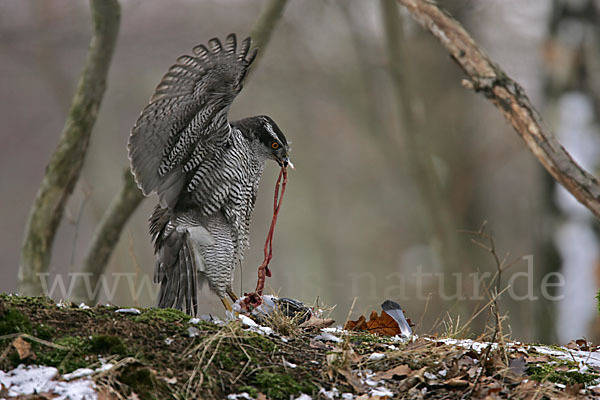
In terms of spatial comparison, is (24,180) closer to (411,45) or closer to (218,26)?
(218,26)

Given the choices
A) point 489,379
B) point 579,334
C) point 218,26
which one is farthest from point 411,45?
point 489,379

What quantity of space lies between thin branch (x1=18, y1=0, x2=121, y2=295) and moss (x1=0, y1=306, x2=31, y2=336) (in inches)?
124

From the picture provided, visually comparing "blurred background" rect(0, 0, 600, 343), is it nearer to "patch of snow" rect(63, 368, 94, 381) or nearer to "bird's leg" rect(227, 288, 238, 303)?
"bird's leg" rect(227, 288, 238, 303)

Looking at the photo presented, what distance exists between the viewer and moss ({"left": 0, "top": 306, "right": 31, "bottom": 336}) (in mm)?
2148

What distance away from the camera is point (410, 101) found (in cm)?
827

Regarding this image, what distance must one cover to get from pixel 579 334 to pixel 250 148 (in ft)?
15.1

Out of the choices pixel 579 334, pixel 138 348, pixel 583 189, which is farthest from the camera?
pixel 579 334

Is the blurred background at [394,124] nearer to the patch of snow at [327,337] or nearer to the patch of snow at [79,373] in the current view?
the patch of snow at [327,337]

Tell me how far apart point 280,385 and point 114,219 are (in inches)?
144

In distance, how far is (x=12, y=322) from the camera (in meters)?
2.17

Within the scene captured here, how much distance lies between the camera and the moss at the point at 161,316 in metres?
2.45

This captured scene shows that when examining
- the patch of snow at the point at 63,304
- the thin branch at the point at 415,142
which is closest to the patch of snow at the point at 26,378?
the patch of snow at the point at 63,304

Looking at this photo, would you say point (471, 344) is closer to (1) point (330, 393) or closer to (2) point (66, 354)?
(1) point (330, 393)

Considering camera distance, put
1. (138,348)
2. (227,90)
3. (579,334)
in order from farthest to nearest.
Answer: (579,334) → (227,90) → (138,348)
